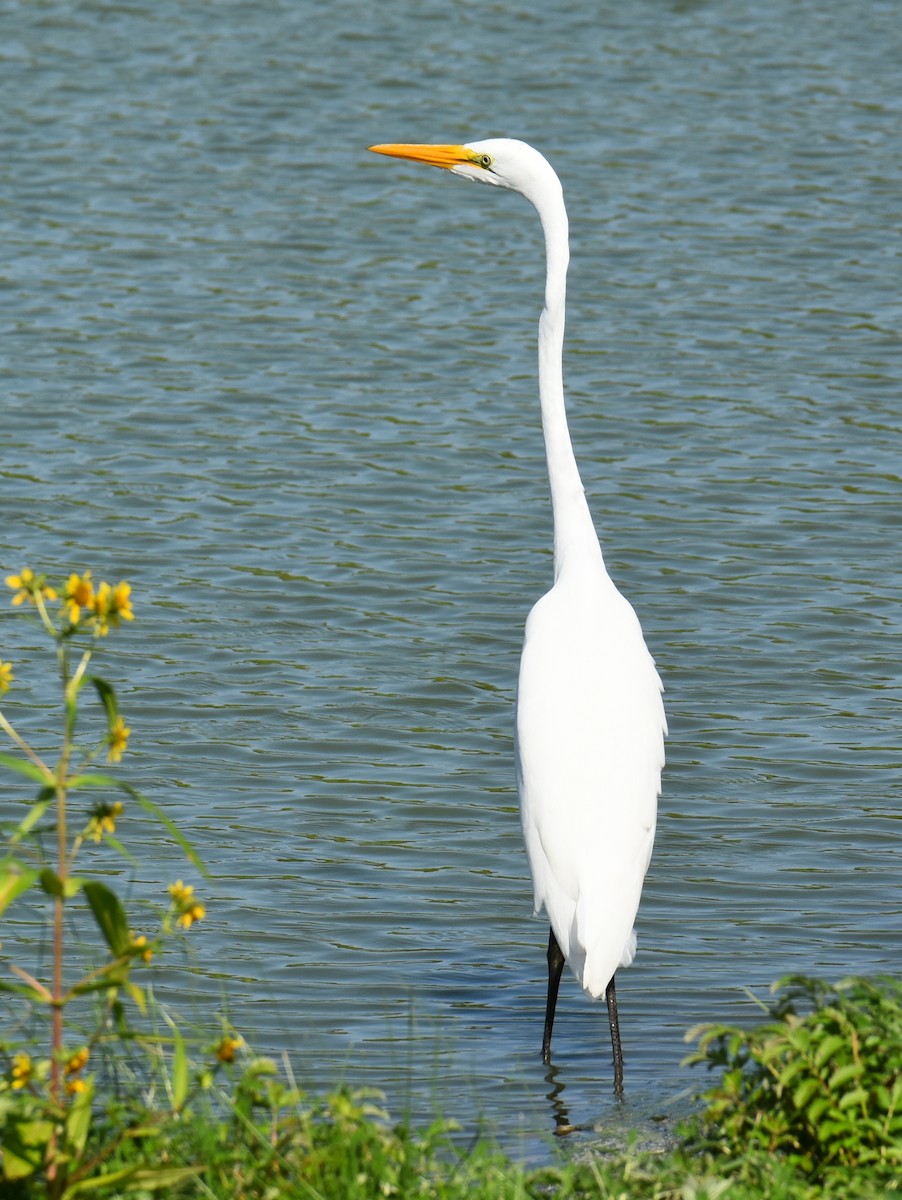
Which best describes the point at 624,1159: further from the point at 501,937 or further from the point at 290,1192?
the point at 501,937

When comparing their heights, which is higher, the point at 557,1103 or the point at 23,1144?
the point at 23,1144

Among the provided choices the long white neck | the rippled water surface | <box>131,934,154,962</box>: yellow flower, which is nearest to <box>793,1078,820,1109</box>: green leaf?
the rippled water surface

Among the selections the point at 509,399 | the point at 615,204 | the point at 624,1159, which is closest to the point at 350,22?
the point at 615,204

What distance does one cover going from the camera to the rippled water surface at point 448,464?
5691 millimetres

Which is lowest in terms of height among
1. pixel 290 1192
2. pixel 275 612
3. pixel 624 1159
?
pixel 275 612

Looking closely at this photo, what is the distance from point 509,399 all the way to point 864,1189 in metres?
7.15

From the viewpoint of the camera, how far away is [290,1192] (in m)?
3.11

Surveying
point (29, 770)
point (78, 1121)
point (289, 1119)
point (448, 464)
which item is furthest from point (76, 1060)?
point (448, 464)

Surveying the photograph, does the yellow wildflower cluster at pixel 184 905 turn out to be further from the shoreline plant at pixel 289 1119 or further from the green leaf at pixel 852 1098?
the green leaf at pixel 852 1098

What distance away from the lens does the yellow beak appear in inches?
233

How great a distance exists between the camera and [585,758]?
16.0 feet

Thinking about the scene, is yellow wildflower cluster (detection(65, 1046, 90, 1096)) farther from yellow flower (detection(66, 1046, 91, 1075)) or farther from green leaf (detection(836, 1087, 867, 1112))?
green leaf (detection(836, 1087, 867, 1112))

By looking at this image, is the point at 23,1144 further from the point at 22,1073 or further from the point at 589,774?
the point at 589,774

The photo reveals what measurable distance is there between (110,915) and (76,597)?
1.50 ft
